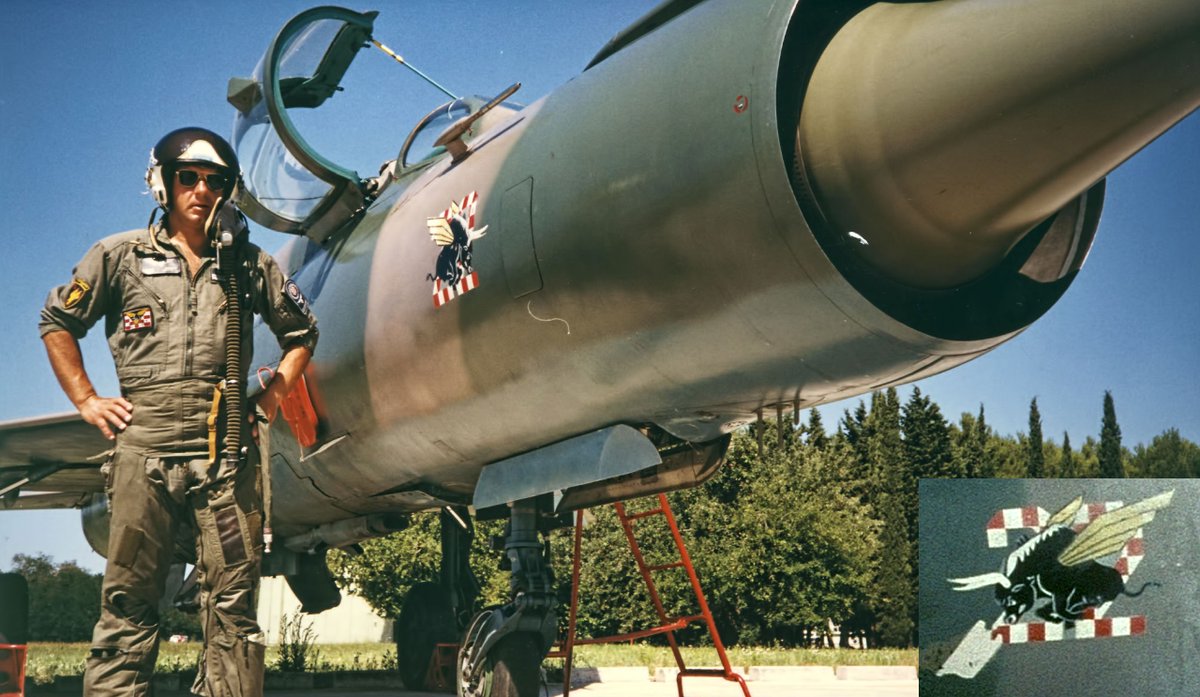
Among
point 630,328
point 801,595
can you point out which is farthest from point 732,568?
point 630,328

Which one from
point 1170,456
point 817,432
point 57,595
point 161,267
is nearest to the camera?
point 161,267

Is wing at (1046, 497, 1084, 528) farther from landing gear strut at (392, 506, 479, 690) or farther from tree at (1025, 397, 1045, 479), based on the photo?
tree at (1025, 397, 1045, 479)

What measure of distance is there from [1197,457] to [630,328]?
903 centimetres

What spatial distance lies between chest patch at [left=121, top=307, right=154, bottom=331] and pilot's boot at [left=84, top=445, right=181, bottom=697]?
0.38 meters

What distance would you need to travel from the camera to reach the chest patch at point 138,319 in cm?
339

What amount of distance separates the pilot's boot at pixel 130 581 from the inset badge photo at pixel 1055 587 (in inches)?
117

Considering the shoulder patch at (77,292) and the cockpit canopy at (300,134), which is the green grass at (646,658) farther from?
the shoulder patch at (77,292)

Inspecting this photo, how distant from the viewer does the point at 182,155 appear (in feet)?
11.1

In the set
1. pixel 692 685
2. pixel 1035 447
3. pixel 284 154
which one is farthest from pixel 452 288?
pixel 1035 447

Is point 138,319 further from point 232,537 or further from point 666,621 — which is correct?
point 666,621

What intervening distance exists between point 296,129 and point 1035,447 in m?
18.3

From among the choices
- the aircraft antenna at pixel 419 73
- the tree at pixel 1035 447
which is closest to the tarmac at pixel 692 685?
the aircraft antenna at pixel 419 73

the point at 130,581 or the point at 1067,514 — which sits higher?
the point at 1067,514

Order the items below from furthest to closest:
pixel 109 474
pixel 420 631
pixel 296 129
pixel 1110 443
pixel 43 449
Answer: pixel 1110 443 < pixel 420 631 < pixel 43 449 < pixel 296 129 < pixel 109 474
